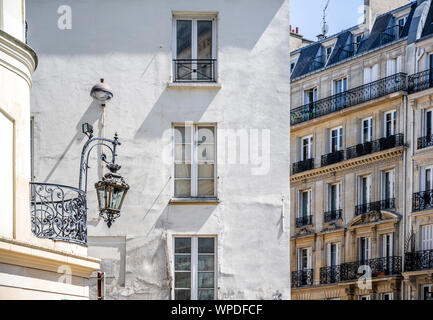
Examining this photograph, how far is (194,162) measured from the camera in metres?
19.8

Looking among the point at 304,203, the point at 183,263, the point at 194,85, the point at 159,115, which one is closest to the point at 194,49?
the point at 194,85

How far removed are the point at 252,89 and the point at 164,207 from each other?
292cm

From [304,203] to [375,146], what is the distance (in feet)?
16.9

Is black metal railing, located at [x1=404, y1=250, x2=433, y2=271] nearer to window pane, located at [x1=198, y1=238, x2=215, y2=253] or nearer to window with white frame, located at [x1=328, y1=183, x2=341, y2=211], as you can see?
window with white frame, located at [x1=328, y1=183, x2=341, y2=211]

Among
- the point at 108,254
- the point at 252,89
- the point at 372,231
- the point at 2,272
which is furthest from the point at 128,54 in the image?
the point at 372,231

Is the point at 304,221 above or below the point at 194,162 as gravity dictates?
above

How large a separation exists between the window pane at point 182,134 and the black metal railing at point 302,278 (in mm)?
27574

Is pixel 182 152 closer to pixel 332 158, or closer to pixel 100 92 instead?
pixel 100 92

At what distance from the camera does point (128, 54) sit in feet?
66.9

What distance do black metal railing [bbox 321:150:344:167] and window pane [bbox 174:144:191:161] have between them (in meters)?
26.9

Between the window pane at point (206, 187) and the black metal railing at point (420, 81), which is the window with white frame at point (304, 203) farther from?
the window pane at point (206, 187)

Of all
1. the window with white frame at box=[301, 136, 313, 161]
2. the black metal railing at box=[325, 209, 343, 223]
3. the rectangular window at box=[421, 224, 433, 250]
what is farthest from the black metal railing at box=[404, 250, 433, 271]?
the window with white frame at box=[301, 136, 313, 161]
